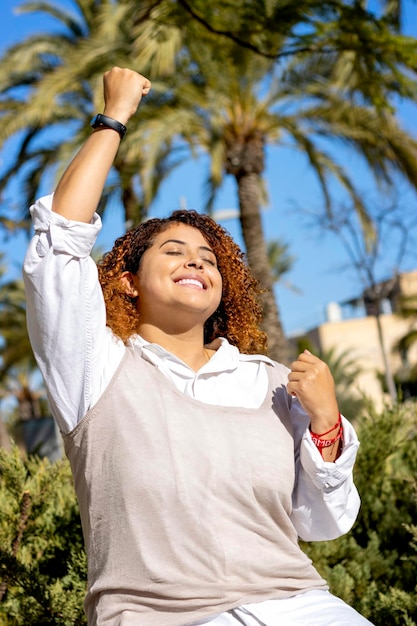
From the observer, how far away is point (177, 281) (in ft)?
8.20

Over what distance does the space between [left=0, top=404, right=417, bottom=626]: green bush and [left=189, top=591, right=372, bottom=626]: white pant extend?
1.39 meters

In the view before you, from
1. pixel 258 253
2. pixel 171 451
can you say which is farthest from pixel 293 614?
pixel 258 253

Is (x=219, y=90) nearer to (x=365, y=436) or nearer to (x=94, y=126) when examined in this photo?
(x=365, y=436)

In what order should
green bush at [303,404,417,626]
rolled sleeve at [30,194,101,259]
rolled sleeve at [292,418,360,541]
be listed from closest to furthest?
rolled sleeve at [30,194,101,259], rolled sleeve at [292,418,360,541], green bush at [303,404,417,626]

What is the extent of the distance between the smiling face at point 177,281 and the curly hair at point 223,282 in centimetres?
6

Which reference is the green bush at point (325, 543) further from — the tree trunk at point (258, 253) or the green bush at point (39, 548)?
the tree trunk at point (258, 253)

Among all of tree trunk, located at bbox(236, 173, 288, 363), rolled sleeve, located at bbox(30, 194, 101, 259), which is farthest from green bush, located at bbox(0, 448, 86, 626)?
tree trunk, located at bbox(236, 173, 288, 363)

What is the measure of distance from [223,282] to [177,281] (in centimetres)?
40

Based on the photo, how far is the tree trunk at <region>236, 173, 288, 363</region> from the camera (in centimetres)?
1023

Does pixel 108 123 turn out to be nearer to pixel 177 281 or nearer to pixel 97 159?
pixel 97 159

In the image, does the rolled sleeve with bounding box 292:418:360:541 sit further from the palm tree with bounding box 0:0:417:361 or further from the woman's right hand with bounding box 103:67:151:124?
the palm tree with bounding box 0:0:417:361

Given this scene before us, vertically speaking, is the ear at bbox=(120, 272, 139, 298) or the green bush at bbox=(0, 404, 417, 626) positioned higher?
the ear at bbox=(120, 272, 139, 298)

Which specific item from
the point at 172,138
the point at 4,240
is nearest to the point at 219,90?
the point at 172,138

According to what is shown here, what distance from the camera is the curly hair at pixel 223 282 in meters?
2.61
